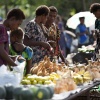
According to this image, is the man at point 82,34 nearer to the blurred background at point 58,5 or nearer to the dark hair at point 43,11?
the blurred background at point 58,5

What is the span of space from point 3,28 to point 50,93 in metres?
1.84

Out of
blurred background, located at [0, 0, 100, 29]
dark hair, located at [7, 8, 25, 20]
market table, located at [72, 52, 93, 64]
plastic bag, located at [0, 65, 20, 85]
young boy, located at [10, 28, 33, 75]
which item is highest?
dark hair, located at [7, 8, 25, 20]

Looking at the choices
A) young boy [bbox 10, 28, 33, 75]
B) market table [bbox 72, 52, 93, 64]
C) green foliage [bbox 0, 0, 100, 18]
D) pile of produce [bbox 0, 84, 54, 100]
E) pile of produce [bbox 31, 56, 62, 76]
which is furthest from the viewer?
green foliage [bbox 0, 0, 100, 18]

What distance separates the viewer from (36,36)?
31.6ft

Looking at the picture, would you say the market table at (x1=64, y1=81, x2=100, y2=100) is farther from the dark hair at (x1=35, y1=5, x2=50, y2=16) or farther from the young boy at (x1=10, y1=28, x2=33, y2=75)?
the dark hair at (x1=35, y1=5, x2=50, y2=16)

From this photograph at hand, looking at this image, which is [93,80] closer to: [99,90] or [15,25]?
[99,90]

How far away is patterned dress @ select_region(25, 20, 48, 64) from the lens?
31.4ft

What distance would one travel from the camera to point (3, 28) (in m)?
7.60

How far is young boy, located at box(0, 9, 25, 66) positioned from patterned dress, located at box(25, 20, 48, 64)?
159 cm

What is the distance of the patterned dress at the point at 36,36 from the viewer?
956 centimetres

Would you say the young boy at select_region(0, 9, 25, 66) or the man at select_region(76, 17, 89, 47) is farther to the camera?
the man at select_region(76, 17, 89, 47)

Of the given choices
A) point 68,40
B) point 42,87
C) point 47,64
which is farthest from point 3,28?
point 68,40

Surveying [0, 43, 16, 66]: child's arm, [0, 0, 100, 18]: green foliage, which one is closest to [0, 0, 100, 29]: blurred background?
[0, 0, 100, 18]: green foliage

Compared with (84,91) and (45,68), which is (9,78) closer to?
(84,91)
